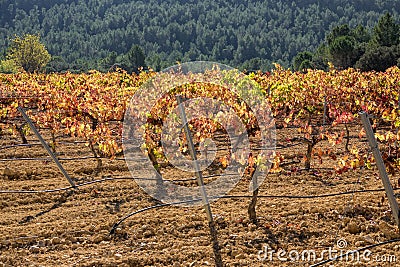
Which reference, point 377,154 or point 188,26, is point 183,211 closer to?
point 377,154

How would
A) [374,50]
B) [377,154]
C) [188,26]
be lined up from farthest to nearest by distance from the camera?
1. [188,26]
2. [374,50]
3. [377,154]

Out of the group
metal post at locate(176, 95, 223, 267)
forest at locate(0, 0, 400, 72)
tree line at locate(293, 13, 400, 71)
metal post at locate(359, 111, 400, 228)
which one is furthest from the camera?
forest at locate(0, 0, 400, 72)

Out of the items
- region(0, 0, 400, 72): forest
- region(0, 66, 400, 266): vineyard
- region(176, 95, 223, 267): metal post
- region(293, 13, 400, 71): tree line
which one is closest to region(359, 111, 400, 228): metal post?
region(0, 66, 400, 266): vineyard

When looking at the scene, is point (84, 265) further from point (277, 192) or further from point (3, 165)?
point (3, 165)

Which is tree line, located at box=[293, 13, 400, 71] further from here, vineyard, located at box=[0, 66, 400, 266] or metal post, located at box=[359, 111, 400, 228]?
metal post, located at box=[359, 111, 400, 228]

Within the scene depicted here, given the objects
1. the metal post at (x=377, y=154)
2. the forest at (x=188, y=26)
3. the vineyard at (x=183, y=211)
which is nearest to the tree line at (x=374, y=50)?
the vineyard at (x=183, y=211)

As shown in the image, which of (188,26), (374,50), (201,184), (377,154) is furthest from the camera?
(188,26)

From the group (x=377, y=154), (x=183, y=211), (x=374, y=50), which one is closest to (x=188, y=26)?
(x=374, y=50)

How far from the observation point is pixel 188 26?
90312 millimetres

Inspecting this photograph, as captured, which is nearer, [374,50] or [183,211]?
[183,211]

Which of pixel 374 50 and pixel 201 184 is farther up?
pixel 374 50

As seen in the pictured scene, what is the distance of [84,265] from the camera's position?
4.44 m

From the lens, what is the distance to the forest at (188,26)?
257ft

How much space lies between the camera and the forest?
257 ft
